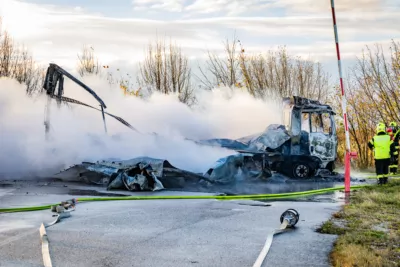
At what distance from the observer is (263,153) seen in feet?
66.1

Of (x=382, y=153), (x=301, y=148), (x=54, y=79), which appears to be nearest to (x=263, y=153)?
(x=301, y=148)

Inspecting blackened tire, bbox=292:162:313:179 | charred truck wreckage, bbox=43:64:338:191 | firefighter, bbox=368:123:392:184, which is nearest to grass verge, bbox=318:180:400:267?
firefighter, bbox=368:123:392:184

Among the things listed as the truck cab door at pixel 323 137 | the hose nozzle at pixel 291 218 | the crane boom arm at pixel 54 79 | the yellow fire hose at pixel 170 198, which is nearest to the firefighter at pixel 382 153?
the yellow fire hose at pixel 170 198

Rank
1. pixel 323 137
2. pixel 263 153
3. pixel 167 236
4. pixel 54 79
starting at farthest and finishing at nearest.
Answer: pixel 323 137, pixel 263 153, pixel 54 79, pixel 167 236

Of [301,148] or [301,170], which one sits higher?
[301,148]

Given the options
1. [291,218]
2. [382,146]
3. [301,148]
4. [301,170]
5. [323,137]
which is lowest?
[301,170]

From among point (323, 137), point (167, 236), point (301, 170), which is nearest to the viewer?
point (167, 236)

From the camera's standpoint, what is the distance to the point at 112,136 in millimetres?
20031

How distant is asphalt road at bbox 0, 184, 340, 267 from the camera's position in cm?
710

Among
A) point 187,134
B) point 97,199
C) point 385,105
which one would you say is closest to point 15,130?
point 187,134

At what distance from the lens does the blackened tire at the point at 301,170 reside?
20594mm

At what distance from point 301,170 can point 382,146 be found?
370 cm

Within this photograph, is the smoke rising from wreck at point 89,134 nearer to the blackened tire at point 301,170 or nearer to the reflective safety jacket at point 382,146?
the blackened tire at point 301,170

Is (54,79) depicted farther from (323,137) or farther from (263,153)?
(323,137)
